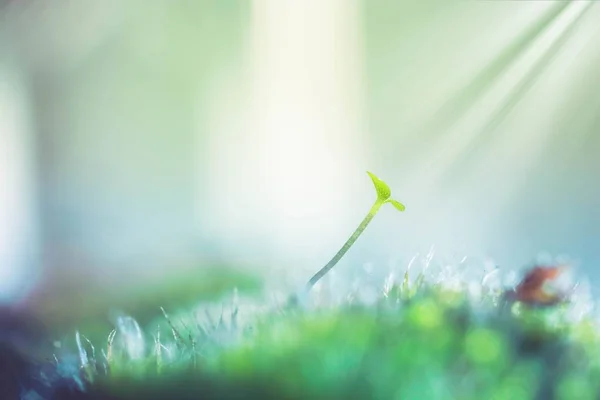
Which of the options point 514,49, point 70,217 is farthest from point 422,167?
point 70,217

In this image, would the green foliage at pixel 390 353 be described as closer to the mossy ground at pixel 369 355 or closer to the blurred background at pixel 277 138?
the mossy ground at pixel 369 355

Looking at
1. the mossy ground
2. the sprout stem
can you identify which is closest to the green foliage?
the mossy ground

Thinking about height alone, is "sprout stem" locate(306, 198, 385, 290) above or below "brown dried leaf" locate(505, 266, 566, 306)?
above

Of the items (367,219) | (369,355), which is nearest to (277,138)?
(367,219)

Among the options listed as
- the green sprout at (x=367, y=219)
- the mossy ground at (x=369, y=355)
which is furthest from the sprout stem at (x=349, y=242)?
the mossy ground at (x=369, y=355)

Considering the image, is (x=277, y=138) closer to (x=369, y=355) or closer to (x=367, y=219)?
(x=367, y=219)

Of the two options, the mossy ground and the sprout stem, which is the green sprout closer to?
the sprout stem

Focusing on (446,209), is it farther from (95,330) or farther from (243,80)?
(95,330)
